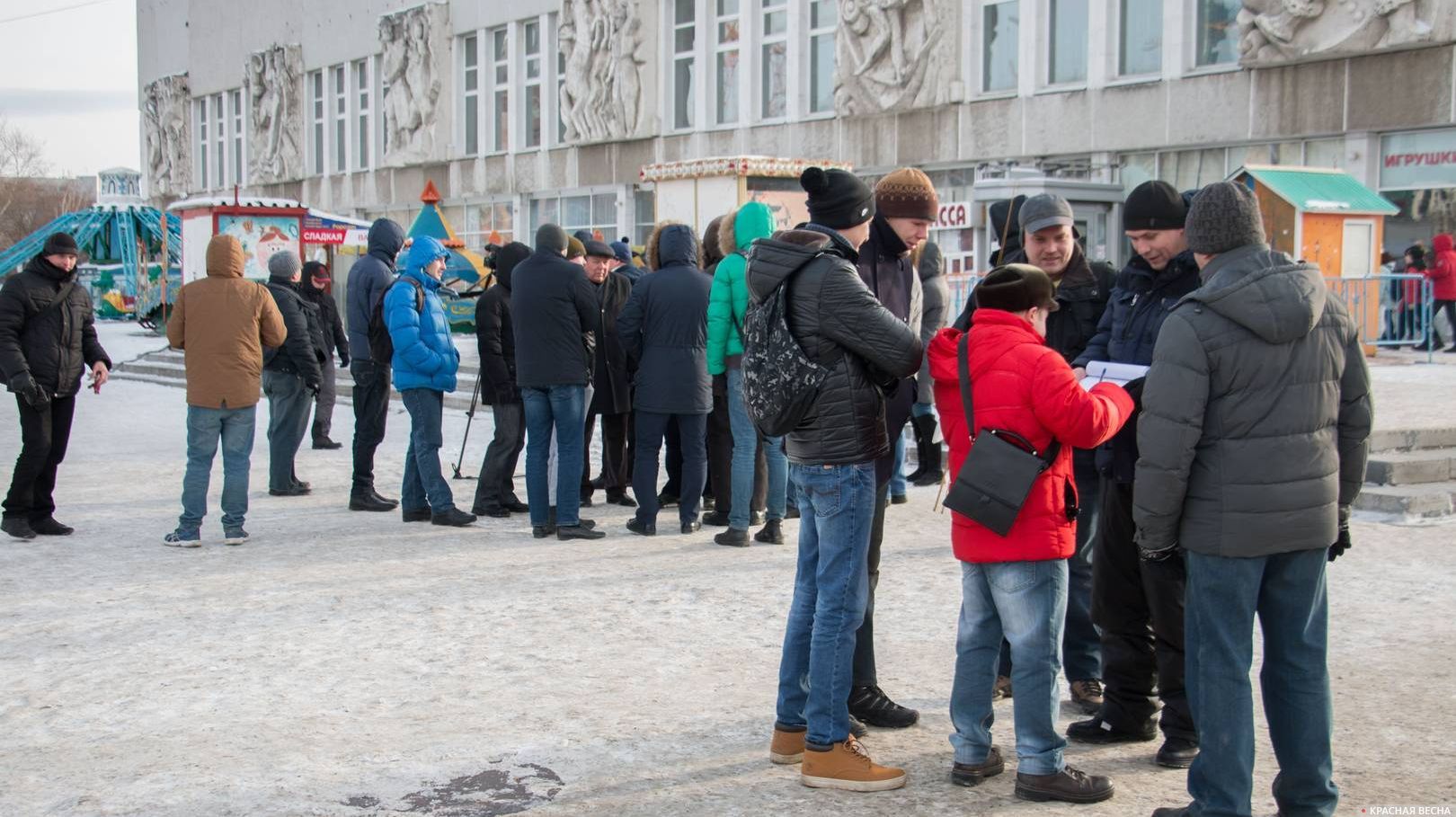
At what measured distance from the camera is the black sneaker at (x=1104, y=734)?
5117 mm

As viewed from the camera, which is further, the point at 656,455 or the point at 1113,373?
the point at 656,455

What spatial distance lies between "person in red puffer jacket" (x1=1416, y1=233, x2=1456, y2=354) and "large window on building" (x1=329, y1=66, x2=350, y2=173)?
1385 inches

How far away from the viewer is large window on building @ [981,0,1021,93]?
25547 mm

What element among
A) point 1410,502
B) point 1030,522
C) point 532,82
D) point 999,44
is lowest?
point 1410,502

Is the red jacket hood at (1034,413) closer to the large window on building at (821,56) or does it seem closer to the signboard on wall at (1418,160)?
the signboard on wall at (1418,160)

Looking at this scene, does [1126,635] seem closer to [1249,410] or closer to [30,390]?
[1249,410]

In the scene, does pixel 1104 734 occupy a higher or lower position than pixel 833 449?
lower

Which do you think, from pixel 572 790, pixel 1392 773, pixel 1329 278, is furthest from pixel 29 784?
pixel 1329 278

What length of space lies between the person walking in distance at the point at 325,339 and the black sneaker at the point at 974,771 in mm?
9255

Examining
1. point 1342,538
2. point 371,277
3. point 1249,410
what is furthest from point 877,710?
point 371,277

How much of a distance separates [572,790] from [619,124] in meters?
30.8

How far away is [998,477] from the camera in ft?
14.4

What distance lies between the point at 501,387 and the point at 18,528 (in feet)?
10.3

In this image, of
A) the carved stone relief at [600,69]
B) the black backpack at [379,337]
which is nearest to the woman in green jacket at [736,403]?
the black backpack at [379,337]
